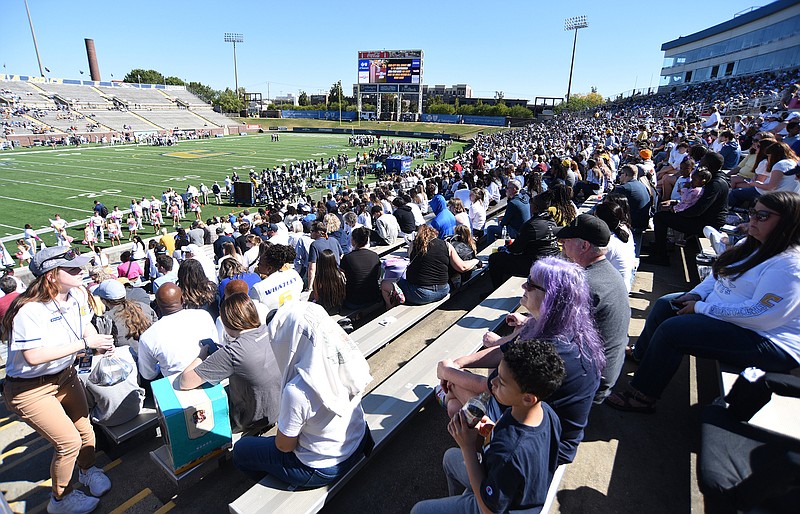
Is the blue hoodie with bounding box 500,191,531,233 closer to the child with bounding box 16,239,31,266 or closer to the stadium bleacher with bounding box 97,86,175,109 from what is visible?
the child with bounding box 16,239,31,266

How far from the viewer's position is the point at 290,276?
4.57 meters

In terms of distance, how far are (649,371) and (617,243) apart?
1354 mm

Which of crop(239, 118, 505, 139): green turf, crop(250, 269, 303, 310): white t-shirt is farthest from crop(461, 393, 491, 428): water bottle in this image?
crop(239, 118, 505, 139): green turf

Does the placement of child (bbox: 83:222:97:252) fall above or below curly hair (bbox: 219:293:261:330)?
below

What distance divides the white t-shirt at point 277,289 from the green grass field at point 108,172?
18520mm

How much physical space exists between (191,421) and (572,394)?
8.64 feet

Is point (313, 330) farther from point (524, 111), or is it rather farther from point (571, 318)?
point (524, 111)

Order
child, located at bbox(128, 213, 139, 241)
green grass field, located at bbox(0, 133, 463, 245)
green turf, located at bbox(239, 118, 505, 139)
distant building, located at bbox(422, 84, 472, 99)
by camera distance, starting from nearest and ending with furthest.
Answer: child, located at bbox(128, 213, 139, 241), green grass field, located at bbox(0, 133, 463, 245), green turf, located at bbox(239, 118, 505, 139), distant building, located at bbox(422, 84, 472, 99)

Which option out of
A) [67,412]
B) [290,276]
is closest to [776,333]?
[290,276]

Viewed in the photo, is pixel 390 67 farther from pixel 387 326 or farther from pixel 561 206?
pixel 387 326

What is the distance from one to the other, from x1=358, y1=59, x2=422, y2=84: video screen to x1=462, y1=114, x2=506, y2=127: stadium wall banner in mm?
13982

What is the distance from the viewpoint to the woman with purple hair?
2268mm

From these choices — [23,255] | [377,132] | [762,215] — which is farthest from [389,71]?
[762,215]

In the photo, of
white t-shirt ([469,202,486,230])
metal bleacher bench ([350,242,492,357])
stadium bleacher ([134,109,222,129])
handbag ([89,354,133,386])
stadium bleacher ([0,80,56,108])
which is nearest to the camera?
handbag ([89,354,133,386])
